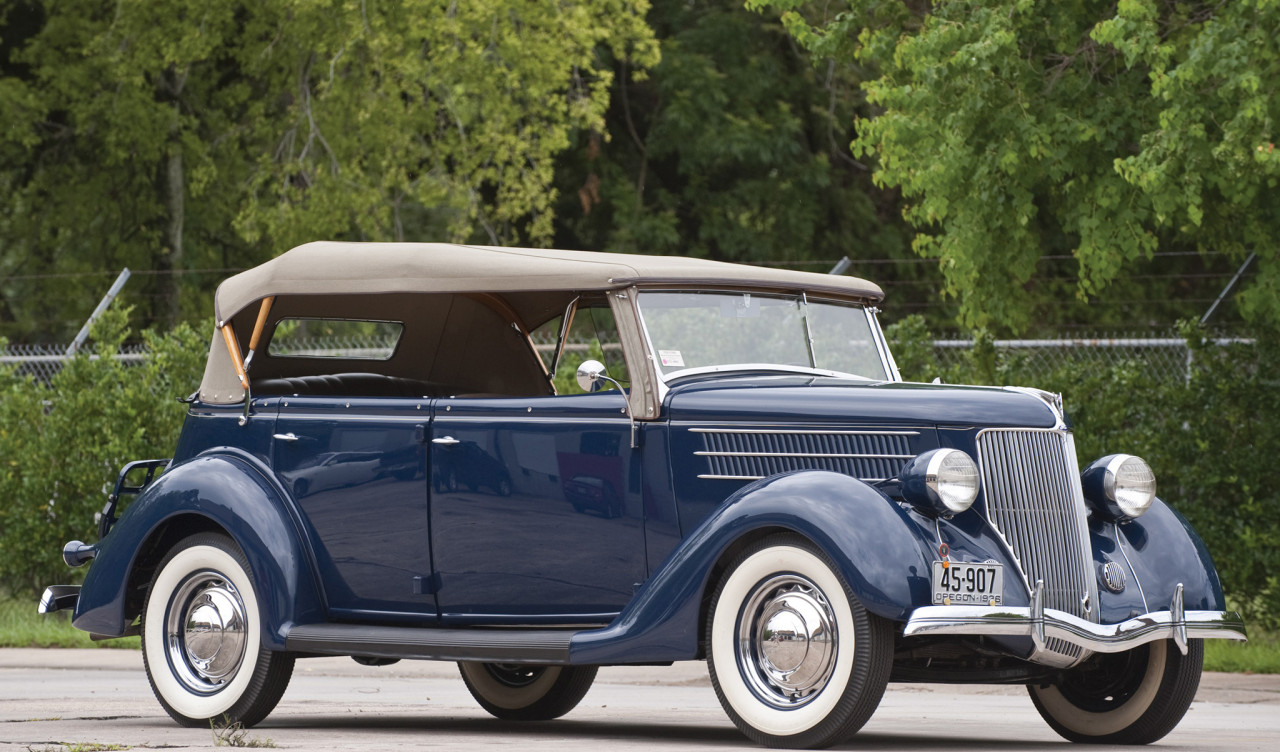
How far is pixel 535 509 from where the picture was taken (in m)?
7.28

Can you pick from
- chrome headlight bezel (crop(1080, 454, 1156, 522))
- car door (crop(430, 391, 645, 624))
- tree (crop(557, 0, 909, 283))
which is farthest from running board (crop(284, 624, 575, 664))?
tree (crop(557, 0, 909, 283))

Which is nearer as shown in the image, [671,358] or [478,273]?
[671,358]

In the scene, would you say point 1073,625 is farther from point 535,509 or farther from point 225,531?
point 225,531

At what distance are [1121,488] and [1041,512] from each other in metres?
0.57

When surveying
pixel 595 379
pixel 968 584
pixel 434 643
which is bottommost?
pixel 434 643

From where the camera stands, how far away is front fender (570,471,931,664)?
20.0 feet

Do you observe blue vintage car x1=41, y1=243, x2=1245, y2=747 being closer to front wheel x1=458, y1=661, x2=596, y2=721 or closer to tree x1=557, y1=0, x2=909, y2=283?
front wheel x1=458, y1=661, x2=596, y2=721

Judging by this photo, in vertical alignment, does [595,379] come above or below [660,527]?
above

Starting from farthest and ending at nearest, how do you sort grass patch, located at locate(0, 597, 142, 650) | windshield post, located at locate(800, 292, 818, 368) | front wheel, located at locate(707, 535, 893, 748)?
grass patch, located at locate(0, 597, 142, 650), windshield post, located at locate(800, 292, 818, 368), front wheel, located at locate(707, 535, 893, 748)

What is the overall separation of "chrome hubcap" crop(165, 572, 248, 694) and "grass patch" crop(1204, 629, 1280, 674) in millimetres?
5849

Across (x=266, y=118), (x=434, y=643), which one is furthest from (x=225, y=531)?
(x=266, y=118)

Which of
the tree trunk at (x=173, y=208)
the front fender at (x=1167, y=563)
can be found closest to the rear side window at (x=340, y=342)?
the front fender at (x=1167, y=563)

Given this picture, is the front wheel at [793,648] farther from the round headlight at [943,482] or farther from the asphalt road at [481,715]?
the round headlight at [943,482]

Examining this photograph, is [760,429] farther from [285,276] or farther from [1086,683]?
[285,276]
